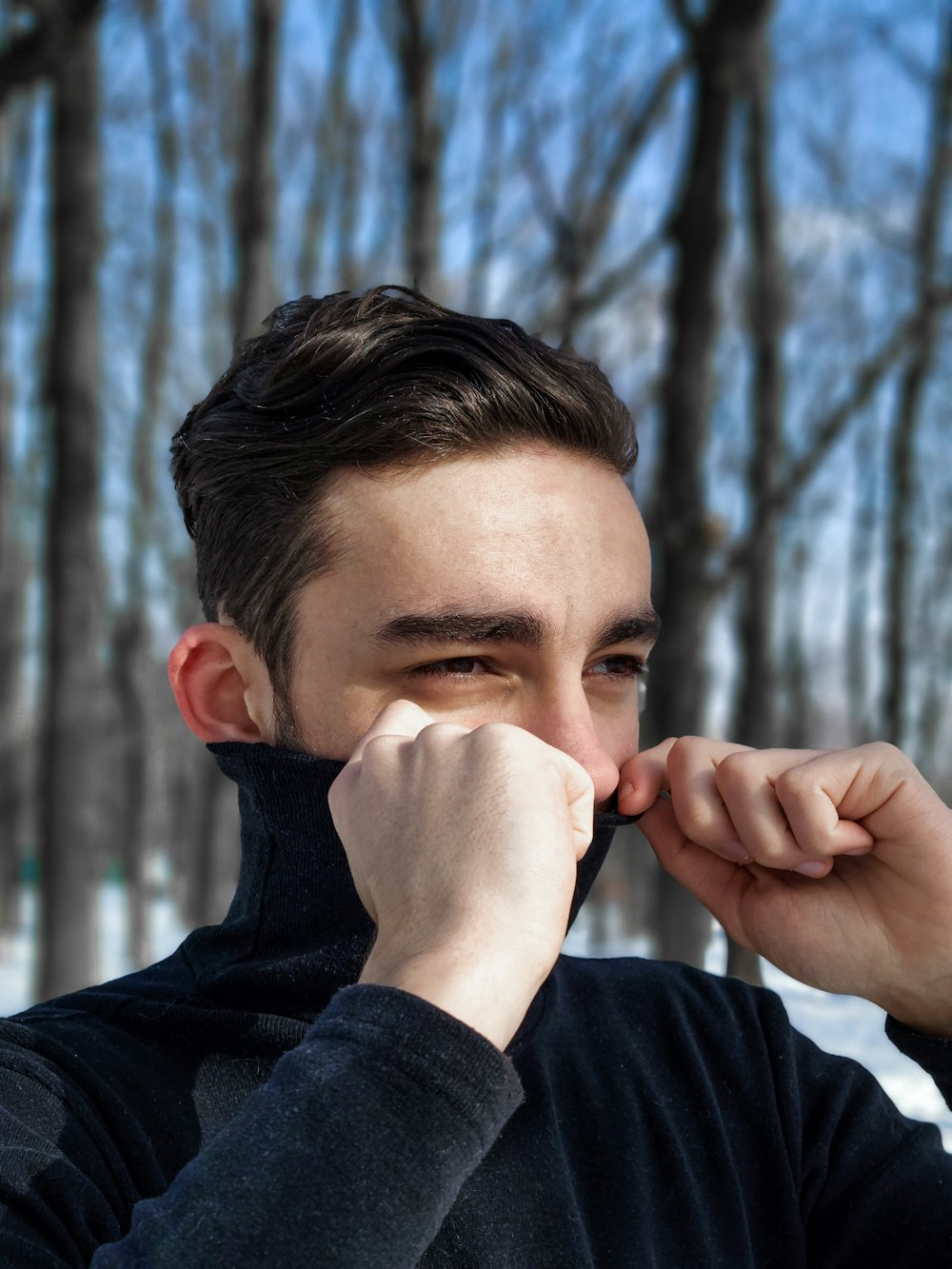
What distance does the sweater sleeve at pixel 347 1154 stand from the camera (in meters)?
0.99

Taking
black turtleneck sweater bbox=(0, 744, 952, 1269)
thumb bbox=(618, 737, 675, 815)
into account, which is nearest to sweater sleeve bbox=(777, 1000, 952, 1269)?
black turtleneck sweater bbox=(0, 744, 952, 1269)

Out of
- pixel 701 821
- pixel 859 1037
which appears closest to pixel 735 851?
pixel 701 821

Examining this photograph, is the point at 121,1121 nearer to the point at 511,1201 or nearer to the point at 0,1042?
the point at 0,1042

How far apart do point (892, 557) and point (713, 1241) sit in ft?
41.9

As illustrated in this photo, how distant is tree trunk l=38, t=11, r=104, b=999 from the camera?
7.32 metres

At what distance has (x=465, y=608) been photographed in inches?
62.2

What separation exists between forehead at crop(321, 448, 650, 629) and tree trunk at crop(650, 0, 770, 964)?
131 inches

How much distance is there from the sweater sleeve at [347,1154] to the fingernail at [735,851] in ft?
2.29

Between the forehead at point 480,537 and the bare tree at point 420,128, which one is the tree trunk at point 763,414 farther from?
the forehead at point 480,537

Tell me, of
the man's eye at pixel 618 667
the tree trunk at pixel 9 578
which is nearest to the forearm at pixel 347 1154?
the man's eye at pixel 618 667

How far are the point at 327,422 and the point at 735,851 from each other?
0.84 metres

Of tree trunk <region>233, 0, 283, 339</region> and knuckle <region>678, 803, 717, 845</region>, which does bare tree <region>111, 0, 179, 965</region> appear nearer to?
tree trunk <region>233, 0, 283, 339</region>

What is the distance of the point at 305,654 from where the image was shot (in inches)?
66.0

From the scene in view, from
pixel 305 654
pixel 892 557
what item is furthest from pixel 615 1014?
pixel 892 557
